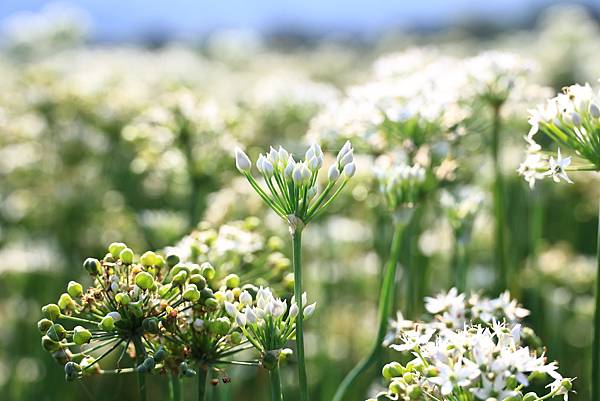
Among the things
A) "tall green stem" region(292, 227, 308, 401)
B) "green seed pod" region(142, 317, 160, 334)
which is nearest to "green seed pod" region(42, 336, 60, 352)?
"green seed pod" region(142, 317, 160, 334)

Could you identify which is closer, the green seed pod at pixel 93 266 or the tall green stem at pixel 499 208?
the green seed pod at pixel 93 266

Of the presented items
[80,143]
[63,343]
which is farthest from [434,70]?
[80,143]

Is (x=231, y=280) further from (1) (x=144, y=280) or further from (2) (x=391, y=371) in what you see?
(2) (x=391, y=371)

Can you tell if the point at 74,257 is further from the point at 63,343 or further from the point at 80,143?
the point at 63,343

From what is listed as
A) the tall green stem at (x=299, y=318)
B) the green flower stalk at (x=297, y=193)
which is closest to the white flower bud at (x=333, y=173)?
the green flower stalk at (x=297, y=193)

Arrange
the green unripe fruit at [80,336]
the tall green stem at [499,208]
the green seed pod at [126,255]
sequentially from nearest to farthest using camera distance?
the green unripe fruit at [80,336]
the green seed pod at [126,255]
the tall green stem at [499,208]

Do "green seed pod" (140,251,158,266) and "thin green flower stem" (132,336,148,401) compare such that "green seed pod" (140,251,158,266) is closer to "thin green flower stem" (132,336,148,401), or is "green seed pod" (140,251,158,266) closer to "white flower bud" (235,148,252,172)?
"thin green flower stem" (132,336,148,401)

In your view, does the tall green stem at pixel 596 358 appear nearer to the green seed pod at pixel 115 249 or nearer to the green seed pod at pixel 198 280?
the green seed pod at pixel 198 280
